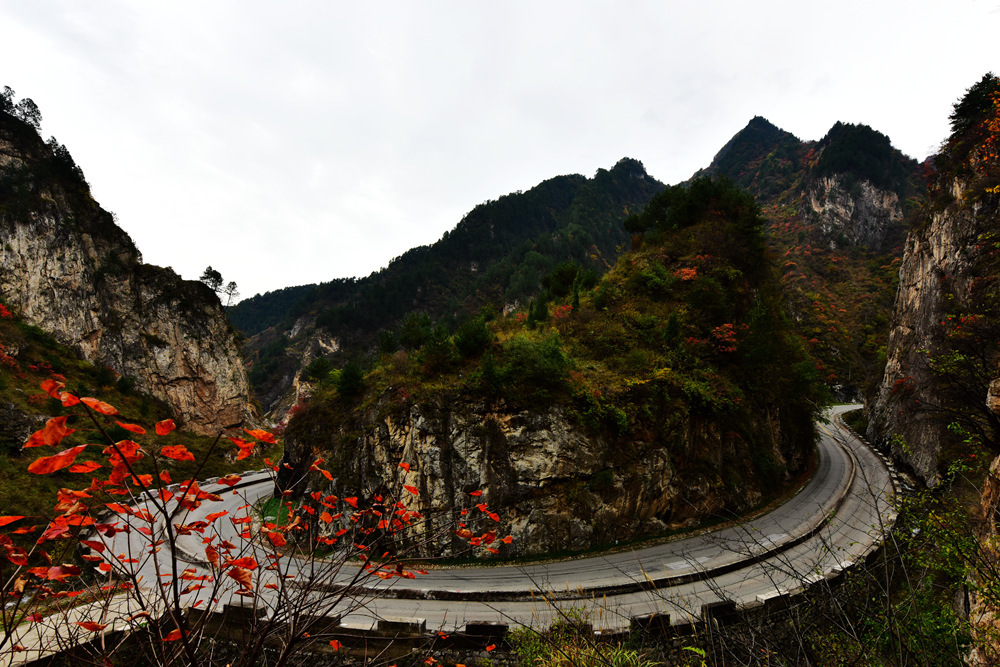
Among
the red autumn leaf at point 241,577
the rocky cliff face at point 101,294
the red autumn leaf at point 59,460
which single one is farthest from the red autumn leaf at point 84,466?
the rocky cliff face at point 101,294

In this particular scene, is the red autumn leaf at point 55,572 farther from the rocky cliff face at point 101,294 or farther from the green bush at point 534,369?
the rocky cliff face at point 101,294

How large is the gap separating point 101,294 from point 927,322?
64.0 meters

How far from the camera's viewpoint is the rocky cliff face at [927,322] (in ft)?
60.1

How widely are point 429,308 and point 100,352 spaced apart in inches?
2143

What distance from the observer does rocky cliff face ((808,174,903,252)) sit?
69.8 meters

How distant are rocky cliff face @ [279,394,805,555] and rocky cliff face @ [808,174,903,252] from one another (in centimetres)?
7615

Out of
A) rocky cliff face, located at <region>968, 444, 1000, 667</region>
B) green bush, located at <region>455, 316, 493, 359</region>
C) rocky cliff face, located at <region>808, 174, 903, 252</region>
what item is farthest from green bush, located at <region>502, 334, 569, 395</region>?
rocky cliff face, located at <region>808, 174, 903, 252</region>

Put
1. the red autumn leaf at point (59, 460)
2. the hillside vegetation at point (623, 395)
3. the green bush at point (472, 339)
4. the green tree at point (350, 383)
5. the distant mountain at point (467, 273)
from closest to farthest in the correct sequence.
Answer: the red autumn leaf at point (59, 460) → the hillside vegetation at point (623, 395) → the green bush at point (472, 339) → the green tree at point (350, 383) → the distant mountain at point (467, 273)

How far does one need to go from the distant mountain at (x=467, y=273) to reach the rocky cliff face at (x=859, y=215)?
38.9m

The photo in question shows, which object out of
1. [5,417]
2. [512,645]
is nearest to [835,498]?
[512,645]

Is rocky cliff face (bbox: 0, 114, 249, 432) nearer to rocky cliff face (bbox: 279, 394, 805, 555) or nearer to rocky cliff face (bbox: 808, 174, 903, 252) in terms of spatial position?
rocky cliff face (bbox: 279, 394, 805, 555)

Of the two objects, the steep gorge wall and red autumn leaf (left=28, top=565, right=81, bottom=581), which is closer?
red autumn leaf (left=28, top=565, right=81, bottom=581)

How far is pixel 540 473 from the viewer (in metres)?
15.6

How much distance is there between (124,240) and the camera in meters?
39.2
